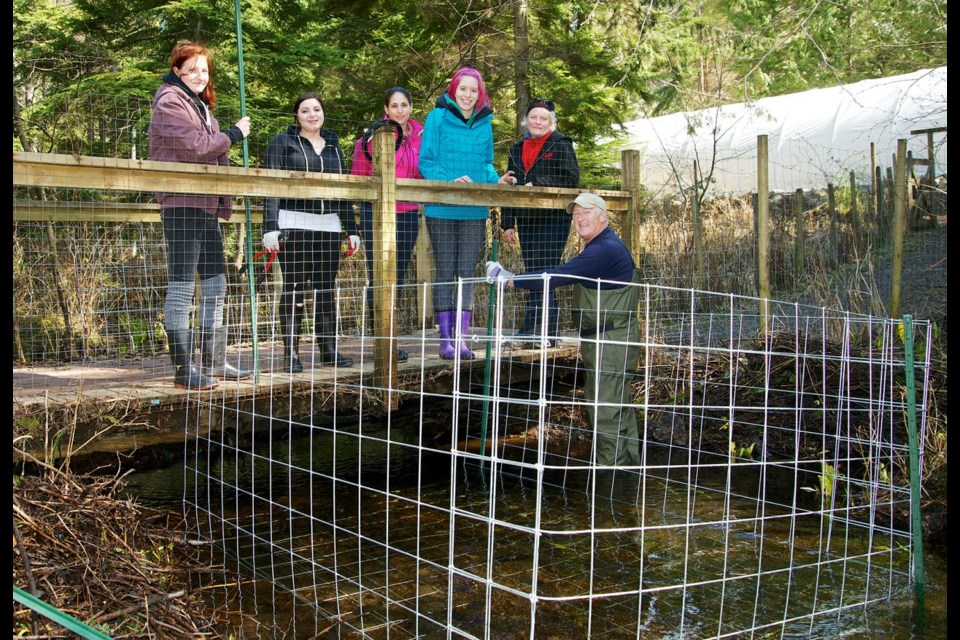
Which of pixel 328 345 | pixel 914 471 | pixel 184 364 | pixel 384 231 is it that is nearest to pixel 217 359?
pixel 184 364

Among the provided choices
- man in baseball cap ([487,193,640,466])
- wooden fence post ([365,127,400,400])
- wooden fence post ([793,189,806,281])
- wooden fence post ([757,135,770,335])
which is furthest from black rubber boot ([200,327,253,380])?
wooden fence post ([793,189,806,281])

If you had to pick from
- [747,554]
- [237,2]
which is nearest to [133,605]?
[747,554]

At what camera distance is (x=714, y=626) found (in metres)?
3.28

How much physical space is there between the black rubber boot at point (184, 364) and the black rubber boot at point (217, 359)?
0.29 feet

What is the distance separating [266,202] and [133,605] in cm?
292

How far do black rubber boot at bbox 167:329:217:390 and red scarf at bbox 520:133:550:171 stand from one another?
2972 mm

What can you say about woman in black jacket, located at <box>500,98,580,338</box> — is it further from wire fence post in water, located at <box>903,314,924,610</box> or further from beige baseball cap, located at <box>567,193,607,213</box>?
wire fence post in water, located at <box>903,314,924,610</box>

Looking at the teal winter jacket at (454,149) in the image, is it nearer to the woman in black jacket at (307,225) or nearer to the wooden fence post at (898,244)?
the woman in black jacket at (307,225)

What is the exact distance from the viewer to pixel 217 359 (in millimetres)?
5203

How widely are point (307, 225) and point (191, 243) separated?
0.84 m

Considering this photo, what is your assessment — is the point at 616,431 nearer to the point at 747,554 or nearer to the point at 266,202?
the point at 747,554

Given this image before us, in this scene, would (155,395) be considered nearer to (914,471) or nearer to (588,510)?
(588,510)

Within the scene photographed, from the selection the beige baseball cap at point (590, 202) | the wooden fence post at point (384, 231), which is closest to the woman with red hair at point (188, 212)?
the wooden fence post at point (384, 231)

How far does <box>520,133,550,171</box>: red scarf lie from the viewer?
20.8 ft
